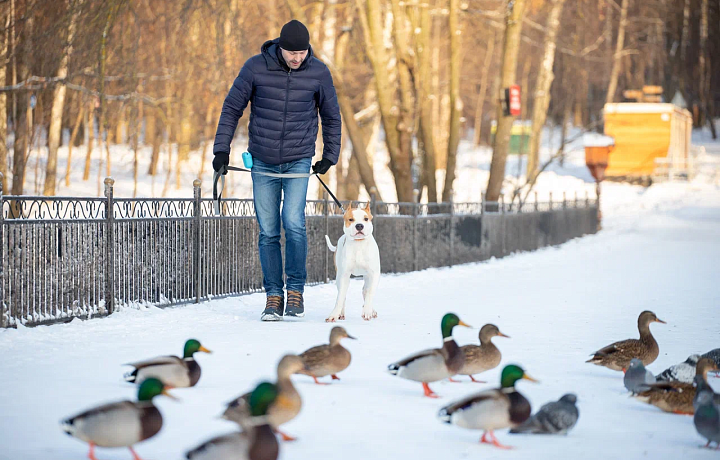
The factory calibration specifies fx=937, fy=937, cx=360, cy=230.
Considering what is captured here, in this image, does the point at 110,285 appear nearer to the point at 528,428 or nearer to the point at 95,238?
the point at 95,238

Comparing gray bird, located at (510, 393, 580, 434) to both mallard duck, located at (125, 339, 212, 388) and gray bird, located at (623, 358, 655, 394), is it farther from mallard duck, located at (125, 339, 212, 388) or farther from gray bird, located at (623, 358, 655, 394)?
mallard duck, located at (125, 339, 212, 388)

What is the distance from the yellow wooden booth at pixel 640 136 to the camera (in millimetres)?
46562

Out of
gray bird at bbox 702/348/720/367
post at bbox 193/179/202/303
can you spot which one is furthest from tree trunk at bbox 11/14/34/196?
gray bird at bbox 702/348/720/367

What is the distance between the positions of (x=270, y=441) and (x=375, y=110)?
2490cm

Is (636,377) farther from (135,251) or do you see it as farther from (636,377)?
(135,251)

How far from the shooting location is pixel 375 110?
2797cm

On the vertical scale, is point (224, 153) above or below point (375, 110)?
below

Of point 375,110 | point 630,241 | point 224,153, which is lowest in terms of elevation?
point 630,241

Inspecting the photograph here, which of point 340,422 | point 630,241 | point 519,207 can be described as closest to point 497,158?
point 519,207

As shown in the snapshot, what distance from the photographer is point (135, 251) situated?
9.23 m

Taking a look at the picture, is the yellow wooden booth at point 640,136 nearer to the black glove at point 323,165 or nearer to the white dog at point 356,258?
the white dog at point 356,258

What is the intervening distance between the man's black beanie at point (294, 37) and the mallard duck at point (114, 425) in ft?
16.4

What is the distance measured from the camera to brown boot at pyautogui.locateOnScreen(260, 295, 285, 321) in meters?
8.54

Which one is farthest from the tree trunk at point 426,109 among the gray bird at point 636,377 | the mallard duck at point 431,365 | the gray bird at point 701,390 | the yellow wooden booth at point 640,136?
the yellow wooden booth at point 640,136
